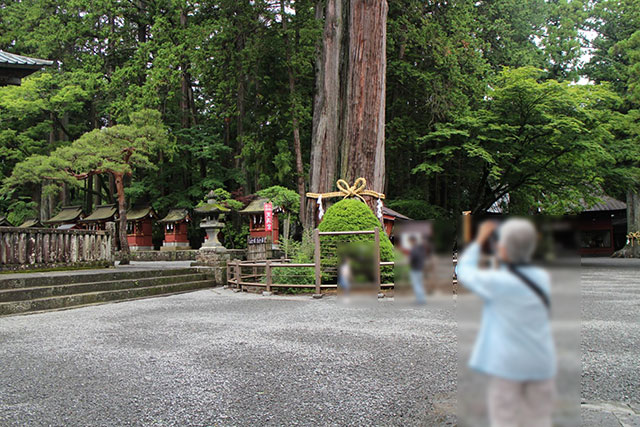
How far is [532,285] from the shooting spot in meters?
0.44

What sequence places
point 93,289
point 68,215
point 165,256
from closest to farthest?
point 93,289, point 165,256, point 68,215

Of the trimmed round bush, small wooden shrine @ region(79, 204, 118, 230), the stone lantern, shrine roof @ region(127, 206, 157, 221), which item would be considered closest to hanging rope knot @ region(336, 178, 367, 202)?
the trimmed round bush

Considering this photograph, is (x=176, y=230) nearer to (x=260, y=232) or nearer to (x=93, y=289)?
(x=260, y=232)

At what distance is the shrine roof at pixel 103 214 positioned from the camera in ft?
97.6

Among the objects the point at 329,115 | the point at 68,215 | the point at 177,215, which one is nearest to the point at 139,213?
the point at 177,215

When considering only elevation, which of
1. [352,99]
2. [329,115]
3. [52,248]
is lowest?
[52,248]

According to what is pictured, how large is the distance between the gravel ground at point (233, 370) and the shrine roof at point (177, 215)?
20972 mm

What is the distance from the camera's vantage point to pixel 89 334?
6402 millimetres

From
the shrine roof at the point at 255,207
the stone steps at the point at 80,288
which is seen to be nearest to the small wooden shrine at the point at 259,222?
the shrine roof at the point at 255,207

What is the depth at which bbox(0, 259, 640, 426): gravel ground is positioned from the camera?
11.4ft

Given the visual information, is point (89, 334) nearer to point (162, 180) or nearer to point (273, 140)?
point (273, 140)

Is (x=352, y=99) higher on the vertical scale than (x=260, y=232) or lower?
higher

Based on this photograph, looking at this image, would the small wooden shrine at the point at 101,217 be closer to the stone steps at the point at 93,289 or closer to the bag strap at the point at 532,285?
the stone steps at the point at 93,289

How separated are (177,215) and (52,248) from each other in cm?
1605
